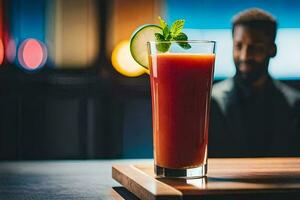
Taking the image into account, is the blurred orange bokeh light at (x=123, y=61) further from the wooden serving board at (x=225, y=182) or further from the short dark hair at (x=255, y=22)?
the wooden serving board at (x=225, y=182)

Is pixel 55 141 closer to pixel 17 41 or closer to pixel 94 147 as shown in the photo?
pixel 94 147

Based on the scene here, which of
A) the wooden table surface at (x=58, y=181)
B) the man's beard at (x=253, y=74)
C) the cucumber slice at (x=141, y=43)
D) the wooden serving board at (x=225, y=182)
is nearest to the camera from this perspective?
the wooden serving board at (x=225, y=182)

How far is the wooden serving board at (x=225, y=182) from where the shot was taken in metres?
1.01

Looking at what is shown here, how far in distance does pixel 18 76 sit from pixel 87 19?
633mm

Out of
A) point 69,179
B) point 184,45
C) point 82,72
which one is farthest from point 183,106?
point 82,72

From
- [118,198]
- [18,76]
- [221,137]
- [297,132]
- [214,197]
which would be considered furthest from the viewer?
[18,76]

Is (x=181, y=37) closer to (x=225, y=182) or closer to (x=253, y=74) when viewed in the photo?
(x=225, y=182)

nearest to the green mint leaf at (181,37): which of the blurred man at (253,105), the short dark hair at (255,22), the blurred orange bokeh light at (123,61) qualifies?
the blurred man at (253,105)

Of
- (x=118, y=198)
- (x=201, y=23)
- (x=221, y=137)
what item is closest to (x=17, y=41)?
(x=201, y=23)

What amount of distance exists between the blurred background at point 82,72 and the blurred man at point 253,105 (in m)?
0.71

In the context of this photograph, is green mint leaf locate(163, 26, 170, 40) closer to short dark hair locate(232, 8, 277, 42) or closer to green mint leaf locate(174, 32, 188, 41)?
green mint leaf locate(174, 32, 188, 41)

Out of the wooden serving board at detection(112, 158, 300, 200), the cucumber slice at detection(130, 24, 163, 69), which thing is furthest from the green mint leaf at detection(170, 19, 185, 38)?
the wooden serving board at detection(112, 158, 300, 200)

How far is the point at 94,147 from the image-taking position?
4605 millimetres

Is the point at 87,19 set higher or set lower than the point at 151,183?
higher
